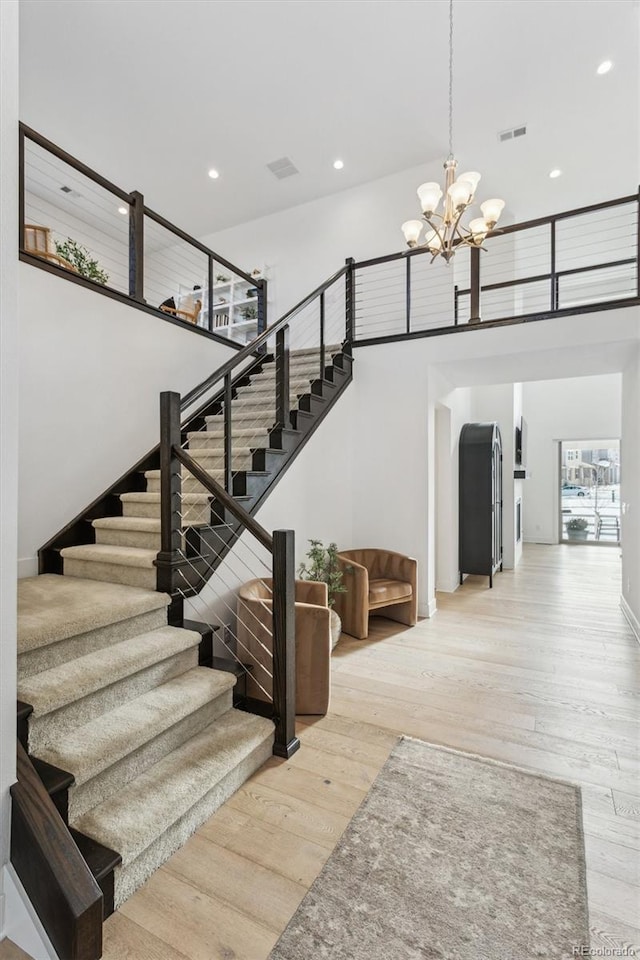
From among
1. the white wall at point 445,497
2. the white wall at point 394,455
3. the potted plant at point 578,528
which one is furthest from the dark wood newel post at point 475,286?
the potted plant at point 578,528

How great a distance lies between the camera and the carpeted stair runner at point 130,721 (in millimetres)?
1714

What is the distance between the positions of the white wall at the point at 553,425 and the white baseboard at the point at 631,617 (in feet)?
16.1

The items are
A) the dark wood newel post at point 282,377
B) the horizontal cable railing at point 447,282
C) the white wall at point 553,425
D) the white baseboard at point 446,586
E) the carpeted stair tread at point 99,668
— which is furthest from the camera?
the white wall at point 553,425

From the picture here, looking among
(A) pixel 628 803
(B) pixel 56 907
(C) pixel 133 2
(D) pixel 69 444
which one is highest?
(C) pixel 133 2

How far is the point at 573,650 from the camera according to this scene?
152 inches

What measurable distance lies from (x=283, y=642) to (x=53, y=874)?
1216 millimetres

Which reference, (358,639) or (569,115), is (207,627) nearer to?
(358,639)

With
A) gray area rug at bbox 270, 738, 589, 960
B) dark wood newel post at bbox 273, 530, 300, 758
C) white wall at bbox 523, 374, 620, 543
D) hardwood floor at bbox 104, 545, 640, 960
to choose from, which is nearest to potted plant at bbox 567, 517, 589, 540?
white wall at bbox 523, 374, 620, 543

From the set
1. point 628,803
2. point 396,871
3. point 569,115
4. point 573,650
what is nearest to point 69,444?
point 396,871

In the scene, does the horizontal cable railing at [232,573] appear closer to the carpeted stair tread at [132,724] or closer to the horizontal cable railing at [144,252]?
the carpeted stair tread at [132,724]

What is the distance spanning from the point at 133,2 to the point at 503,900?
20.8 ft

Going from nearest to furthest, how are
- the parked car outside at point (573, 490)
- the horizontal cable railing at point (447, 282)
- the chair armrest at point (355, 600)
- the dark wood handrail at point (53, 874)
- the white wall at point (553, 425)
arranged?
the dark wood handrail at point (53, 874) → the chair armrest at point (355, 600) → the horizontal cable railing at point (447, 282) → the white wall at point (553, 425) → the parked car outside at point (573, 490)

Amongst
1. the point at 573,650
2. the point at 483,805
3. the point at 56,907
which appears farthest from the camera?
the point at 573,650

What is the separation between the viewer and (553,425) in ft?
31.8
